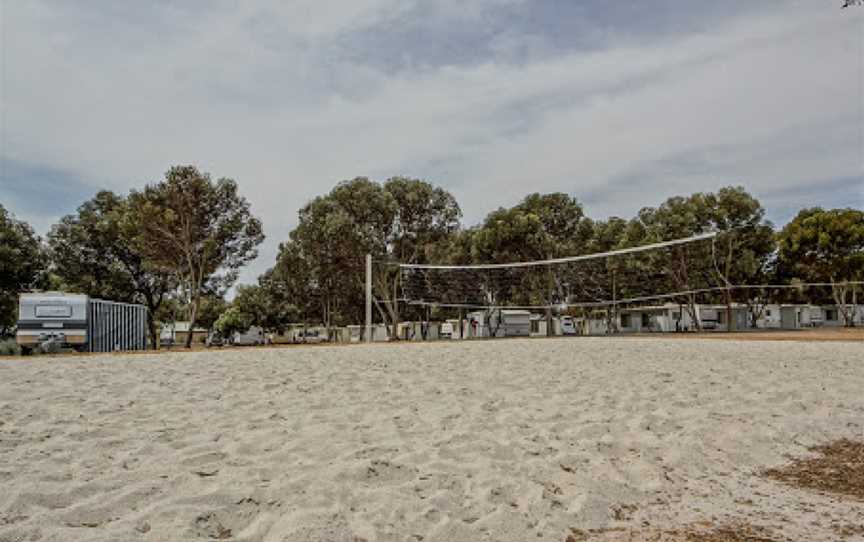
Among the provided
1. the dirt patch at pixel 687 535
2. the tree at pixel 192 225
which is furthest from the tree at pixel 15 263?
the dirt patch at pixel 687 535

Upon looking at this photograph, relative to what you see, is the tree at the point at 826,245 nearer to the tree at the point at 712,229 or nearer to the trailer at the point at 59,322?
the tree at the point at 712,229

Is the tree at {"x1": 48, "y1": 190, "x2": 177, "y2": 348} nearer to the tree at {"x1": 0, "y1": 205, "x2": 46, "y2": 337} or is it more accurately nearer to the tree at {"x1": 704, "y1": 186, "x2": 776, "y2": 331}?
the tree at {"x1": 0, "y1": 205, "x2": 46, "y2": 337}

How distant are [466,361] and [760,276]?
37.3 metres

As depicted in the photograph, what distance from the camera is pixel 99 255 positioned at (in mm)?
31766

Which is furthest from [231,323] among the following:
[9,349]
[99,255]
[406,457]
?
[406,457]

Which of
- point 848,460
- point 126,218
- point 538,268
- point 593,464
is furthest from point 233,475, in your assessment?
point 538,268

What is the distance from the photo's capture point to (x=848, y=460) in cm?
413

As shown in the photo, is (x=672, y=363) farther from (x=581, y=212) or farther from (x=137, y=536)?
(x=581, y=212)

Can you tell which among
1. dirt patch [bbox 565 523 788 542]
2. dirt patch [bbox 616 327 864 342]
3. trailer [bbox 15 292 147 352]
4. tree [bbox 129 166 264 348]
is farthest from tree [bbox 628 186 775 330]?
dirt patch [bbox 565 523 788 542]

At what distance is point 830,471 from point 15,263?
1278 inches

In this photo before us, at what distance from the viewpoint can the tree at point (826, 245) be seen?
1374 inches

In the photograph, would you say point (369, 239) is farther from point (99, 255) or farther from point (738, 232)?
point (738, 232)

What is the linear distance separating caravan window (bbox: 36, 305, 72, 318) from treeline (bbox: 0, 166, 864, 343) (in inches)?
294

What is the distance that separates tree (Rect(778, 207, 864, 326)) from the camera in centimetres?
3491
